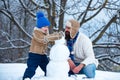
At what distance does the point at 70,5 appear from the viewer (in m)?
11.1

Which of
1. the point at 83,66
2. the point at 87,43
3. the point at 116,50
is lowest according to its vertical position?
the point at 116,50

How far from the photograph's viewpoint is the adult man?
366 centimetres

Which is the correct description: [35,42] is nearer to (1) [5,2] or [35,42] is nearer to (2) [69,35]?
(2) [69,35]

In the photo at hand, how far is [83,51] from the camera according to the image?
3.77m

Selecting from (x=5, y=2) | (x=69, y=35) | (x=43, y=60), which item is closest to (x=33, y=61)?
(x=43, y=60)

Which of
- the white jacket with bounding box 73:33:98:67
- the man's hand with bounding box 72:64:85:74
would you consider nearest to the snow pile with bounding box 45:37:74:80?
the man's hand with bounding box 72:64:85:74

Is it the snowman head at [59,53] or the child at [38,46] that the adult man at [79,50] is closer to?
the child at [38,46]

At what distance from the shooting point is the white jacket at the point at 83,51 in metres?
3.69

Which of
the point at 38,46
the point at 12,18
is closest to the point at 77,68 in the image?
the point at 38,46

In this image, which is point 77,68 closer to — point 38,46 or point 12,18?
point 38,46

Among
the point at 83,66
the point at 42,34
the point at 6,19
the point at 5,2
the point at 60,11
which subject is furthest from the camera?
the point at 6,19

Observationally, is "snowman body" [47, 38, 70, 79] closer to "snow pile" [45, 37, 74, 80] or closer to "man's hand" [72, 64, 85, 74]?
"snow pile" [45, 37, 74, 80]

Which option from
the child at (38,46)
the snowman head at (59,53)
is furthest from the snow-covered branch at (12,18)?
the snowman head at (59,53)

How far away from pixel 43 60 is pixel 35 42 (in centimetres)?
24
